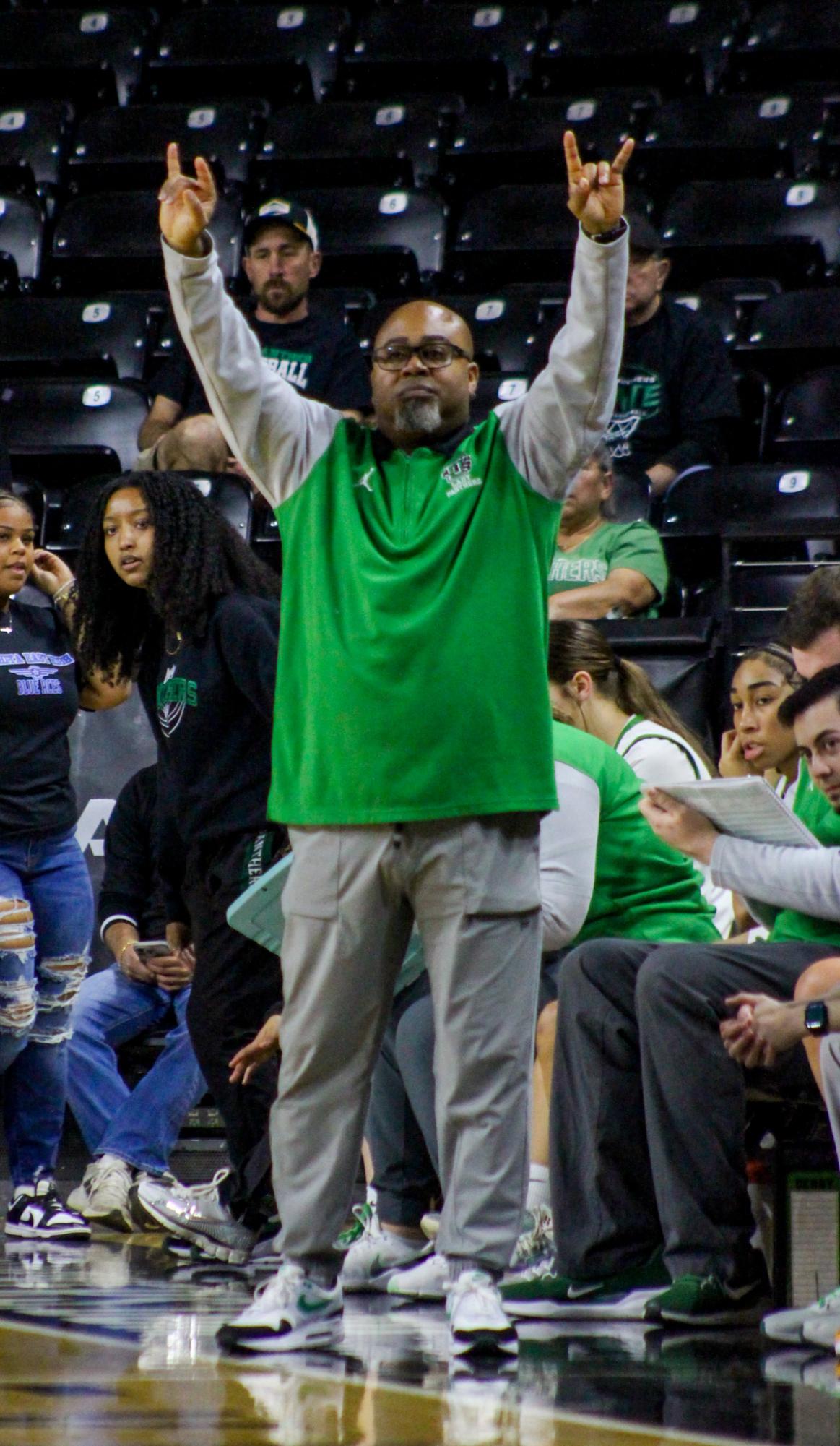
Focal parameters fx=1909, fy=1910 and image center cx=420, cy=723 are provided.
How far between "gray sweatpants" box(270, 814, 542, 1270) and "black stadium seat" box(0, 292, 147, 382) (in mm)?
4752

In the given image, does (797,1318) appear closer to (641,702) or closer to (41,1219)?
(641,702)

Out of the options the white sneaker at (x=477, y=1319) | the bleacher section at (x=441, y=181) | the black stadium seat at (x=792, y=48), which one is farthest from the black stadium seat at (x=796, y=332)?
the white sneaker at (x=477, y=1319)

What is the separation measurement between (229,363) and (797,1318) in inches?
60.8

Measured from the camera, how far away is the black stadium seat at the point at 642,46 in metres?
7.84

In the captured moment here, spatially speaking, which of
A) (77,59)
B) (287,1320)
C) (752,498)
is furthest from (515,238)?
(287,1320)

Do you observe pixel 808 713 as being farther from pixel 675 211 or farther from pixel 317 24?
pixel 317 24

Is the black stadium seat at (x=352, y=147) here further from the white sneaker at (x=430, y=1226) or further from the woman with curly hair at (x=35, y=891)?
the white sneaker at (x=430, y=1226)

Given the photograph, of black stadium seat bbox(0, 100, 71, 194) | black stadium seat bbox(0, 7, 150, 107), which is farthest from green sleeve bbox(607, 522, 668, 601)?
black stadium seat bbox(0, 7, 150, 107)

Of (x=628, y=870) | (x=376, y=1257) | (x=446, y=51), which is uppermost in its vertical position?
(x=446, y=51)

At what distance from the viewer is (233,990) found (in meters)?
3.37

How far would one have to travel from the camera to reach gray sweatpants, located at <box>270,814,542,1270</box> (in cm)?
248

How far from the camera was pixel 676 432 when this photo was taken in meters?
6.04

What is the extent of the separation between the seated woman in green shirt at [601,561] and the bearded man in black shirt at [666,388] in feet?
2.27

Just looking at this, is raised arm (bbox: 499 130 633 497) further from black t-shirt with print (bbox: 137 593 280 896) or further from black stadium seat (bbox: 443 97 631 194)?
black stadium seat (bbox: 443 97 631 194)
